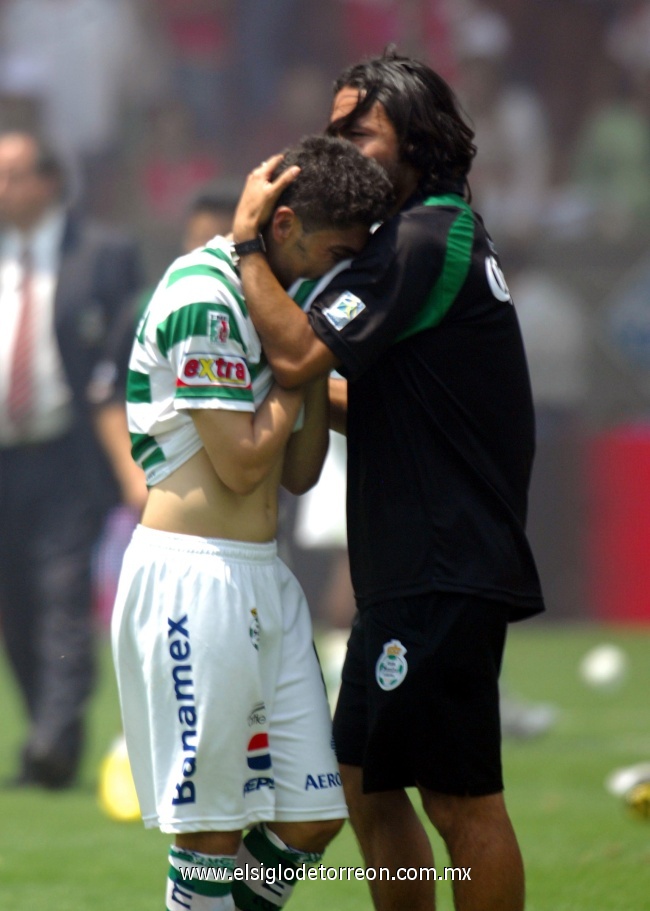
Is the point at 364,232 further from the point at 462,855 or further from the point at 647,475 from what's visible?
the point at 647,475

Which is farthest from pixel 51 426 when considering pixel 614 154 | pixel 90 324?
pixel 614 154

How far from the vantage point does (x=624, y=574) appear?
11.0 meters

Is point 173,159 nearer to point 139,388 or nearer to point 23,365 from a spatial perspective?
point 23,365

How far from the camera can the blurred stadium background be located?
432 inches

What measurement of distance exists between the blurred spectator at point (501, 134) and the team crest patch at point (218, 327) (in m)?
9.26

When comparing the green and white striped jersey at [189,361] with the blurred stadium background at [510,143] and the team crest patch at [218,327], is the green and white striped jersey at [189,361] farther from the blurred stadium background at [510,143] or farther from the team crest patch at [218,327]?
the blurred stadium background at [510,143]

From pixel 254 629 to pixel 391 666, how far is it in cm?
32

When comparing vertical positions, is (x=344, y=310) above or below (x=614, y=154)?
below

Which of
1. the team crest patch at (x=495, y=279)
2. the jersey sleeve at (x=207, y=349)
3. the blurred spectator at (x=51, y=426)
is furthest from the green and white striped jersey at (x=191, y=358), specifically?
the blurred spectator at (x=51, y=426)

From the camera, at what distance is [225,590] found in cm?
325

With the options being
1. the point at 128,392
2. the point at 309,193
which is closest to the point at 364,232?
the point at 309,193

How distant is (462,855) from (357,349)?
112 cm

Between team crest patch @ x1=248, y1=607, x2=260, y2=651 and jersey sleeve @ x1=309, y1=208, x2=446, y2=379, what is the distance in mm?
550

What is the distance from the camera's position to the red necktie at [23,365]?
6.64 metres
